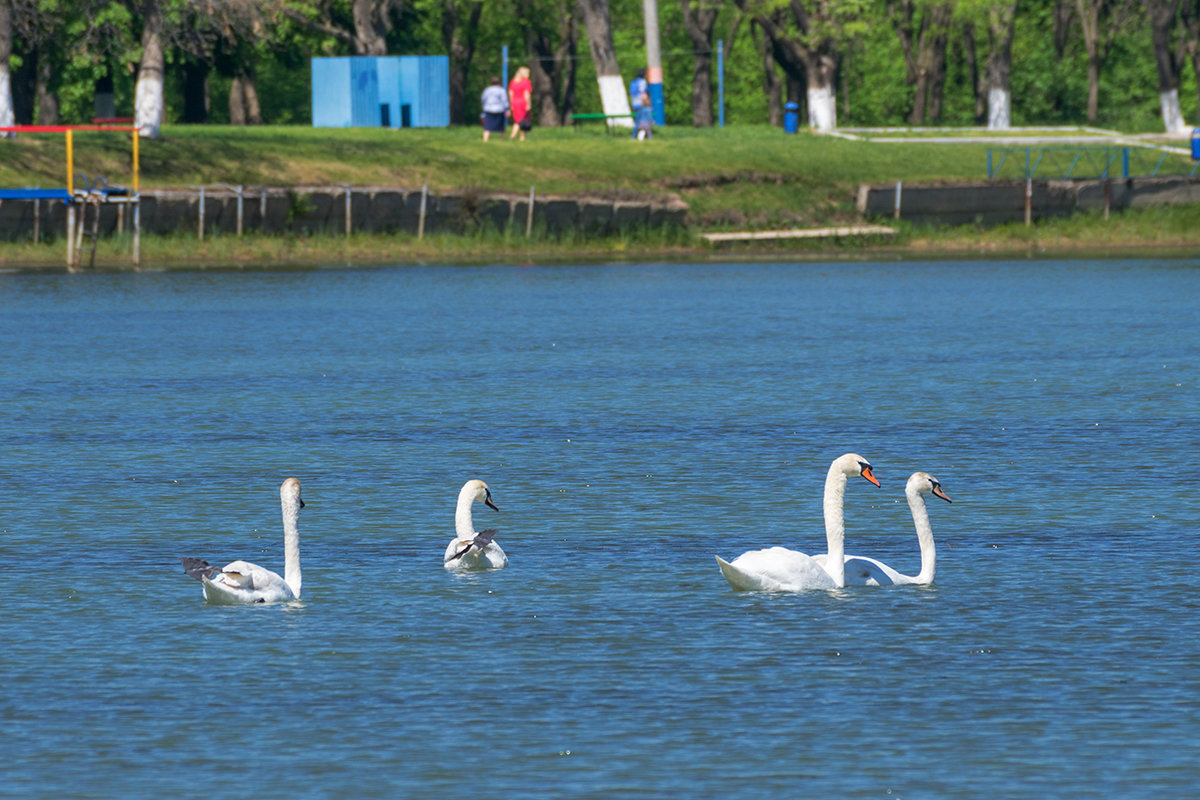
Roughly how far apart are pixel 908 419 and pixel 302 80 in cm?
6457

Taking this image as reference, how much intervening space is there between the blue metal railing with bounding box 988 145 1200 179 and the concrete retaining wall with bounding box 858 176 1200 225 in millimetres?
1157

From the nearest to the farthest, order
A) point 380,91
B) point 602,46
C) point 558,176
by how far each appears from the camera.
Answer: point 558,176 → point 602,46 → point 380,91

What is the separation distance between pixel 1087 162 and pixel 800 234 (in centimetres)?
1077

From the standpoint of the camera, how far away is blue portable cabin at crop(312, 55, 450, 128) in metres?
56.2

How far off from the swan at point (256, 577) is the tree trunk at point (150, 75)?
3555 centimetres

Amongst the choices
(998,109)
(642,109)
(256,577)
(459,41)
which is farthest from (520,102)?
(256,577)

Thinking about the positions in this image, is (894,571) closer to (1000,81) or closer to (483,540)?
(483,540)

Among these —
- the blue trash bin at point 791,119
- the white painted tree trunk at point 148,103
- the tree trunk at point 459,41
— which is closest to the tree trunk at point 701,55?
the tree trunk at point 459,41

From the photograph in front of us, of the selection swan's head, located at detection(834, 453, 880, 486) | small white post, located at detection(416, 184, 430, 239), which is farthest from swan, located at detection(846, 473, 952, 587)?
small white post, located at detection(416, 184, 430, 239)

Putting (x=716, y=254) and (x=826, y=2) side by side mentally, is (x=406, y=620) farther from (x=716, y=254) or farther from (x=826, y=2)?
(x=826, y=2)

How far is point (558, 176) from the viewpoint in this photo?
4947cm

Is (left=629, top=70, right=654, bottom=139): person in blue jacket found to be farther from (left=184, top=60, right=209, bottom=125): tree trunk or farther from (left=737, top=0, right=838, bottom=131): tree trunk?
(left=184, top=60, right=209, bottom=125): tree trunk

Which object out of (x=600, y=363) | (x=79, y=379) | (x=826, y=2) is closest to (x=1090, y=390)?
(x=600, y=363)

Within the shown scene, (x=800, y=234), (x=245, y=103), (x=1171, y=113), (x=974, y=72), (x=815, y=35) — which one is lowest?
(x=800, y=234)
